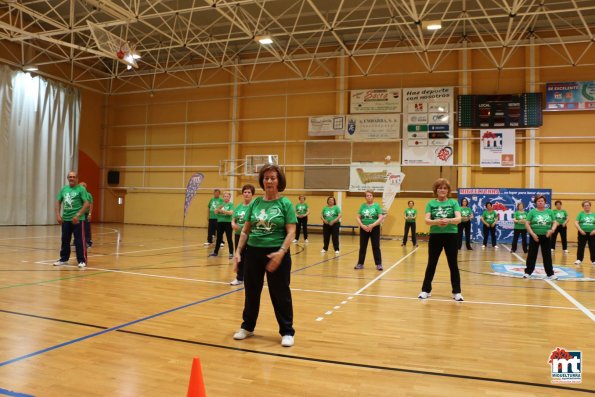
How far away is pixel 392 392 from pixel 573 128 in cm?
1930

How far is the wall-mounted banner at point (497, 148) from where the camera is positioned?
18750 millimetres

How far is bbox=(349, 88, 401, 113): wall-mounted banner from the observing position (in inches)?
804

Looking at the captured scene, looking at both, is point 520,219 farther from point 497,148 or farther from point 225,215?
point 225,215

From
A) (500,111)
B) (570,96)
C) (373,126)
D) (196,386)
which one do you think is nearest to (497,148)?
(500,111)

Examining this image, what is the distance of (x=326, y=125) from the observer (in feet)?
69.7

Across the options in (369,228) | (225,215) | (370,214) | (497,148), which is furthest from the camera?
(497,148)

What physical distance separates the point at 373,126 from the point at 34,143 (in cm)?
1660

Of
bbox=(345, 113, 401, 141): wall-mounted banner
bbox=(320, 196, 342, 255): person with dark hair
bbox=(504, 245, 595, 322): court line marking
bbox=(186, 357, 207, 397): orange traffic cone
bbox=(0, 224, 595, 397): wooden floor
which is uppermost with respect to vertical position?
bbox=(345, 113, 401, 141): wall-mounted banner

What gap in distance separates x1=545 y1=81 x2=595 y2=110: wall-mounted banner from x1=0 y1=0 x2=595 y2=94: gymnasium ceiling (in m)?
0.99

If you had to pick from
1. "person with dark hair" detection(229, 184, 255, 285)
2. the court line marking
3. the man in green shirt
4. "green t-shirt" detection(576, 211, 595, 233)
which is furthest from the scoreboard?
the man in green shirt

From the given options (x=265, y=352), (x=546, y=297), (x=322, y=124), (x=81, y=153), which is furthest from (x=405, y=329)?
(x=81, y=153)

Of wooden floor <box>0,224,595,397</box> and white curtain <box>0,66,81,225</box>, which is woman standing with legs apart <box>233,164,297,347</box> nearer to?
wooden floor <box>0,224,595,397</box>

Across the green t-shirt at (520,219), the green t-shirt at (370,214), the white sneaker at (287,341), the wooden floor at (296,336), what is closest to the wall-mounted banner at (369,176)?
the green t-shirt at (520,219)

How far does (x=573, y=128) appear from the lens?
1847 centimetres
